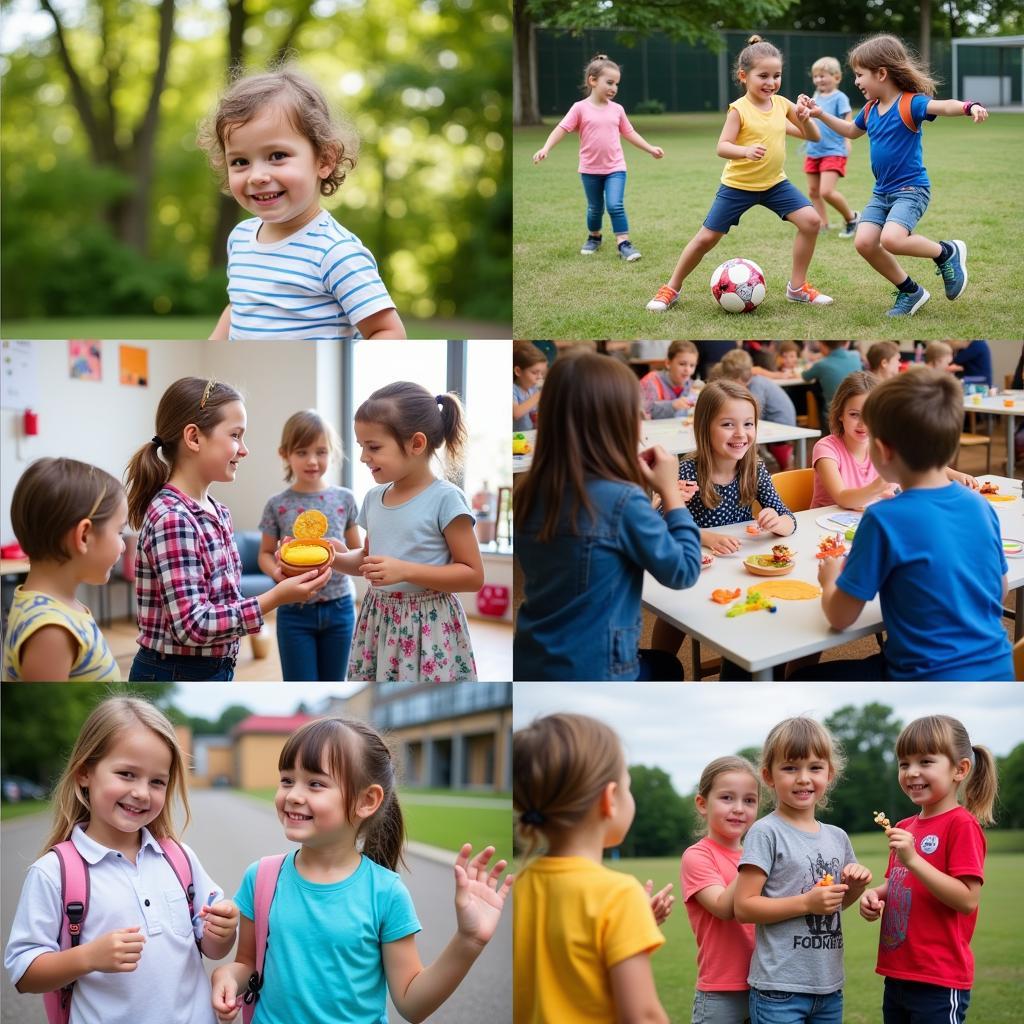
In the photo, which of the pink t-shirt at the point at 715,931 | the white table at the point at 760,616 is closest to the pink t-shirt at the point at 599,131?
the white table at the point at 760,616

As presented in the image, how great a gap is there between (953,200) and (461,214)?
7.35 m

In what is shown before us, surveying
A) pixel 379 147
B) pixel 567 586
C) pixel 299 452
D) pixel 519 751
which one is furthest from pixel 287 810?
pixel 379 147

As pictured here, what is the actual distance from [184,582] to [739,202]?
2.38 metres

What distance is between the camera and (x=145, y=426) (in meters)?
3.72

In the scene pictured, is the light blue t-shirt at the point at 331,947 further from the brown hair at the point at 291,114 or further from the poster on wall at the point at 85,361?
the poster on wall at the point at 85,361

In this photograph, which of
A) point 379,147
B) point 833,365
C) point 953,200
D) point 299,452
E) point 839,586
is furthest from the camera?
point 379,147

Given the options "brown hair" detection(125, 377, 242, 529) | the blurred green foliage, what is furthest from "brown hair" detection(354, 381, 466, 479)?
the blurred green foliage

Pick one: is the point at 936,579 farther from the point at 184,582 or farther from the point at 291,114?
the point at 291,114

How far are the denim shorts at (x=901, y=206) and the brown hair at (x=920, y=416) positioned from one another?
139 cm

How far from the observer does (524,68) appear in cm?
397

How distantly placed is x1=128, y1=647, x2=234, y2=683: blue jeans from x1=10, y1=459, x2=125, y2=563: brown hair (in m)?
0.36

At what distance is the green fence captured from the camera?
3549 mm

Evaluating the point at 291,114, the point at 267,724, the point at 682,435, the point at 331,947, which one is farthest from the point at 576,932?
the point at 682,435

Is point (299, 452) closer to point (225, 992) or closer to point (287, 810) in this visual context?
point (287, 810)
